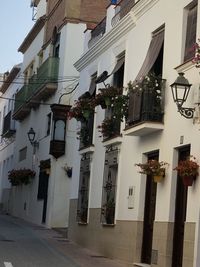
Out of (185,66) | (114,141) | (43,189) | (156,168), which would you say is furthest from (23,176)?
(185,66)

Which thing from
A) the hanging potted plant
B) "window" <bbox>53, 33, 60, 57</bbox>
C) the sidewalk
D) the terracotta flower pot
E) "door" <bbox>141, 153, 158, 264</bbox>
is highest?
"window" <bbox>53, 33, 60, 57</bbox>

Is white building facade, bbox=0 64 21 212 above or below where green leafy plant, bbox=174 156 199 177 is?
above

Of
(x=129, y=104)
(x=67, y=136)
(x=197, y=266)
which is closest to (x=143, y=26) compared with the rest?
(x=129, y=104)

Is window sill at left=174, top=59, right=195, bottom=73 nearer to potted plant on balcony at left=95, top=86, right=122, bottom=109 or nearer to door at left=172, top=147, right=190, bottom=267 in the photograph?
door at left=172, top=147, right=190, bottom=267

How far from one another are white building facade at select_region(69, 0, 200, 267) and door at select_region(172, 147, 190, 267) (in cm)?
2

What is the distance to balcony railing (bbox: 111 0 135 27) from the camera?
1762 cm

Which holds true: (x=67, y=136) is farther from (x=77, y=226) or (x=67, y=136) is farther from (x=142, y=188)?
(x=142, y=188)

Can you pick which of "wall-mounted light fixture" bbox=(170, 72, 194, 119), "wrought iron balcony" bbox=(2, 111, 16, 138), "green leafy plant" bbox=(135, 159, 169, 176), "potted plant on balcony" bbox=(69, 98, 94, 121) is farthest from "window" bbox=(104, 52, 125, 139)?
"wrought iron balcony" bbox=(2, 111, 16, 138)

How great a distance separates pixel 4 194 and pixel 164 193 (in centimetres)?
2690

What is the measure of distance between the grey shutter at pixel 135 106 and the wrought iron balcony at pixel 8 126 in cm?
2330

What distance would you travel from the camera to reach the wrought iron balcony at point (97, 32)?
2027 cm

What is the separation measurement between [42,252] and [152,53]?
19.7ft

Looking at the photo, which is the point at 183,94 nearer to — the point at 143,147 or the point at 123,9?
the point at 143,147

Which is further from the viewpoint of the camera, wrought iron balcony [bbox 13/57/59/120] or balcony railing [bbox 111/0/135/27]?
wrought iron balcony [bbox 13/57/59/120]
